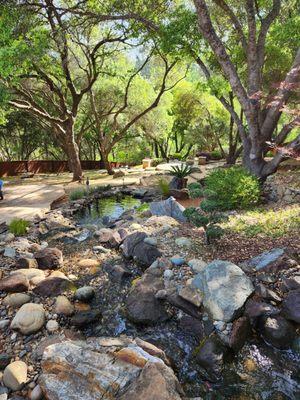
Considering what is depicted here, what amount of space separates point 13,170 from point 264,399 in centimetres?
2012

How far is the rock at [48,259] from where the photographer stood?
534 cm

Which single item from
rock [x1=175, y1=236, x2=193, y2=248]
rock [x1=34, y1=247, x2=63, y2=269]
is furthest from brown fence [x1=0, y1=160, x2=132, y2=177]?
rock [x1=175, y1=236, x2=193, y2=248]

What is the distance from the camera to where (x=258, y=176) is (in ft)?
27.1

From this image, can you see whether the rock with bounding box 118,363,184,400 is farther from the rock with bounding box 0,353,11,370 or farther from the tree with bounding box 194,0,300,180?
the tree with bounding box 194,0,300,180

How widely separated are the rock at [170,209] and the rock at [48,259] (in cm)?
293

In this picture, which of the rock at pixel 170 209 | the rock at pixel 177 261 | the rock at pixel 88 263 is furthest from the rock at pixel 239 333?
the rock at pixel 170 209

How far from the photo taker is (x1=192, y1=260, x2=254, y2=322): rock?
12.8ft

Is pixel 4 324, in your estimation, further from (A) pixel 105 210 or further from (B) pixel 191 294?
(A) pixel 105 210

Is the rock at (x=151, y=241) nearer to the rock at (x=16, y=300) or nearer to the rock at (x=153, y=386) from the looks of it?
the rock at (x=16, y=300)

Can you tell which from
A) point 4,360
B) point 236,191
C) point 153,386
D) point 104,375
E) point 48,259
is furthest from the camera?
point 236,191

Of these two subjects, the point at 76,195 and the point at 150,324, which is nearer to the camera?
the point at 150,324

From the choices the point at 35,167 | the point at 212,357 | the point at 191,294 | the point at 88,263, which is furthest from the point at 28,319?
the point at 35,167

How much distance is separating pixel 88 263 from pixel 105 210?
16.0 ft

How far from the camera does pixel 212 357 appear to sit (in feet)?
11.5
